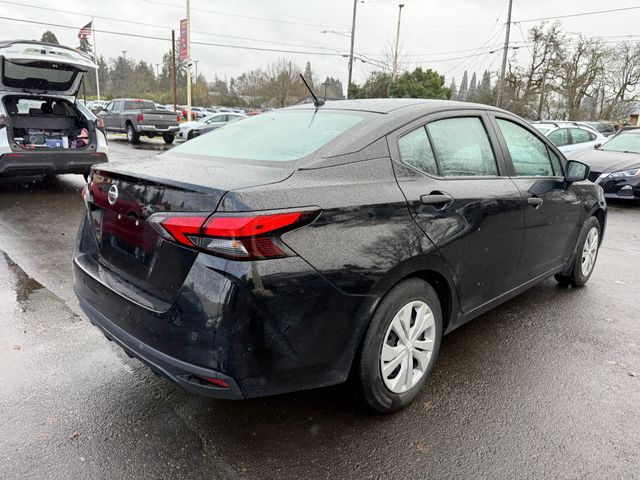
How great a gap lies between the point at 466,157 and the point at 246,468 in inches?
84.7

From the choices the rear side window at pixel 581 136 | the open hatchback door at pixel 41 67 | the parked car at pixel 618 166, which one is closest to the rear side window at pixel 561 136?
the rear side window at pixel 581 136

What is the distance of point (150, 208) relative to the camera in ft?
6.94

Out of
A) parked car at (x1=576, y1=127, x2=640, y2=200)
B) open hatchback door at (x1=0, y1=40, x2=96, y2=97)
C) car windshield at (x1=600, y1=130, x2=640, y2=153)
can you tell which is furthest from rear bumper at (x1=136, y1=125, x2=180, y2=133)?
car windshield at (x1=600, y1=130, x2=640, y2=153)

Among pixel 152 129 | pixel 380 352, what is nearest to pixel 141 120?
pixel 152 129

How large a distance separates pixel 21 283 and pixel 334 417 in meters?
3.19

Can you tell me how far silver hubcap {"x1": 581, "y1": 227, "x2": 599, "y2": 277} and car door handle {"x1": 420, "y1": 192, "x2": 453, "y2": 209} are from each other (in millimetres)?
2449

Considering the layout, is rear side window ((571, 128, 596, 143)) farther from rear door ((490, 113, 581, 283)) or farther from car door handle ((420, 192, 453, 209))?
car door handle ((420, 192, 453, 209))

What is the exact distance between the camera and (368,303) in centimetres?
223

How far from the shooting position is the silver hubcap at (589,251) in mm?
4449

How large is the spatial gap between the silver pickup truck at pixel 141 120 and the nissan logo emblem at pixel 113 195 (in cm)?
1804

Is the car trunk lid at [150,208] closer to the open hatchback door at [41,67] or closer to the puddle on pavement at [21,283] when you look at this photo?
the puddle on pavement at [21,283]

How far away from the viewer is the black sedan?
1.93 metres

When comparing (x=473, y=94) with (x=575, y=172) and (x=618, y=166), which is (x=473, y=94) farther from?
(x=575, y=172)

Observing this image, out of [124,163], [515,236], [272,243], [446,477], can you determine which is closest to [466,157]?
[515,236]
